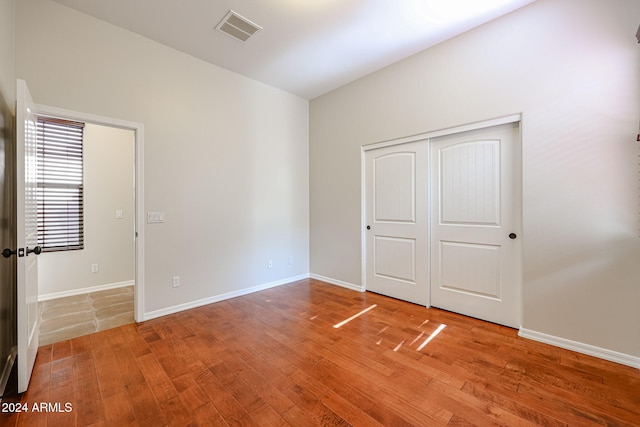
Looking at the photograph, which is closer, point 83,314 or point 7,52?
point 7,52

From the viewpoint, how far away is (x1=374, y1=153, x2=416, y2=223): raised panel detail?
11.4ft

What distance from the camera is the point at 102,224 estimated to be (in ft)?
13.9

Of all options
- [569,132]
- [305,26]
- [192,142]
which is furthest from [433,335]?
[192,142]

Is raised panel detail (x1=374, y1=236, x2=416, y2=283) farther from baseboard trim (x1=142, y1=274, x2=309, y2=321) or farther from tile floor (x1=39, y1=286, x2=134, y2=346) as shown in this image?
tile floor (x1=39, y1=286, x2=134, y2=346)

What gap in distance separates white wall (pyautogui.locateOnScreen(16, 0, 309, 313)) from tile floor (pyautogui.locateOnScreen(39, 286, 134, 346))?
486mm

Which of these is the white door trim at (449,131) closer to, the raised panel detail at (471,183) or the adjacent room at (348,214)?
A: the adjacent room at (348,214)

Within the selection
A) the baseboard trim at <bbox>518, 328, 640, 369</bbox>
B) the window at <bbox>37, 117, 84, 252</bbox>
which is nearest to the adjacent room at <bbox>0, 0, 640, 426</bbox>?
the baseboard trim at <bbox>518, 328, 640, 369</bbox>

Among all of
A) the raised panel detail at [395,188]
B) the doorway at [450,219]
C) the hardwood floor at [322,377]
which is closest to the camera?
the hardwood floor at [322,377]

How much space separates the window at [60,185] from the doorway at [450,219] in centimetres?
427

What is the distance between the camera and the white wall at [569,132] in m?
2.12

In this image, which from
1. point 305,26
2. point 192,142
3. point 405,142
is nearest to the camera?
point 305,26

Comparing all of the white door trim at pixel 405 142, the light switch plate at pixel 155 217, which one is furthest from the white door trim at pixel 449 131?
the light switch plate at pixel 155 217

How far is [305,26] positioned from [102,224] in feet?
13.6

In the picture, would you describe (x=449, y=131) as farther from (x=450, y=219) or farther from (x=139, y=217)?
(x=139, y=217)
